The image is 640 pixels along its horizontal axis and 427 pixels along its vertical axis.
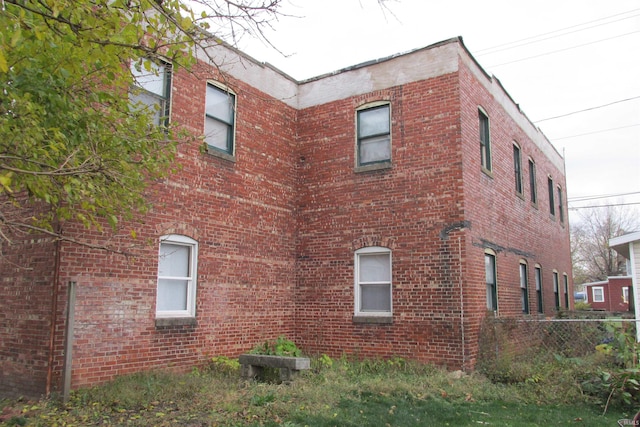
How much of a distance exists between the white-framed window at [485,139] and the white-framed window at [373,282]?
3747 millimetres

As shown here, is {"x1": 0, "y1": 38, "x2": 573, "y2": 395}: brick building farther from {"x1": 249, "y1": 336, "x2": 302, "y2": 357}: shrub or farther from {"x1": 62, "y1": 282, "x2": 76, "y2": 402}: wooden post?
{"x1": 249, "y1": 336, "x2": 302, "y2": 357}: shrub

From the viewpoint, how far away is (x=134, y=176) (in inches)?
261

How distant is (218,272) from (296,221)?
3149mm

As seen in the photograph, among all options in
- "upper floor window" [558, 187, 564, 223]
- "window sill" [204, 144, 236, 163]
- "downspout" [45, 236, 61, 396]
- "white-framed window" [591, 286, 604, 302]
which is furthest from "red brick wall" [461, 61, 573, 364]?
"white-framed window" [591, 286, 604, 302]

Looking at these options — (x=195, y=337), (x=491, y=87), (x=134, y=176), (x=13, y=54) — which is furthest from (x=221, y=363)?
(x=491, y=87)

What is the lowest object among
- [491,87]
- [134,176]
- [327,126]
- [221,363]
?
[221,363]

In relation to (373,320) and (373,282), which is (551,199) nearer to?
(373,282)

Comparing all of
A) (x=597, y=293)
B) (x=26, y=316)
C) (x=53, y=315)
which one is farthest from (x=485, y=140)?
(x=597, y=293)

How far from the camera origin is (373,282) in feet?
42.0

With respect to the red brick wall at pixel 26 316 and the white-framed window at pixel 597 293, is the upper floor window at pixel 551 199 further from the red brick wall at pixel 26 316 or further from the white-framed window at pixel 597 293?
the white-framed window at pixel 597 293

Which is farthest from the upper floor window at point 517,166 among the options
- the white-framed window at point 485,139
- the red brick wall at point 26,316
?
the red brick wall at point 26,316

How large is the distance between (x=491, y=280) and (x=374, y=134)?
473 cm

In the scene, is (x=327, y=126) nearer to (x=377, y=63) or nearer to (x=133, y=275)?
(x=377, y=63)

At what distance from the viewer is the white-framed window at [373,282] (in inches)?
498
